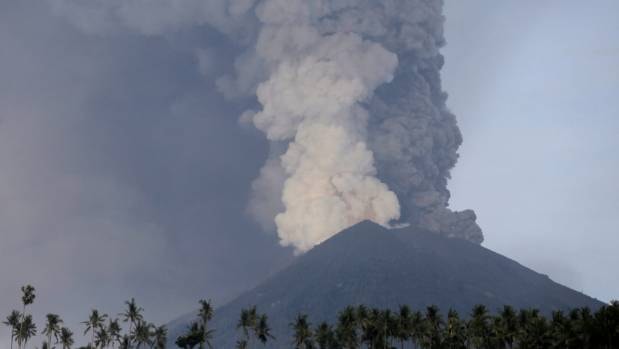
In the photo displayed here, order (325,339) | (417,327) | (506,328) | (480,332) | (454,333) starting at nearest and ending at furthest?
(506,328)
(480,332)
(454,333)
(417,327)
(325,339)

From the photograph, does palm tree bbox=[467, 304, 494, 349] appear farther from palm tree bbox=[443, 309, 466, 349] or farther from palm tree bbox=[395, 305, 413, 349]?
palm tree bbox=[395, 305, 413, 349]

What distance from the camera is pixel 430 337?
122625 mm

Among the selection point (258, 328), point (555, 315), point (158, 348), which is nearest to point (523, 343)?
point (555, 315)

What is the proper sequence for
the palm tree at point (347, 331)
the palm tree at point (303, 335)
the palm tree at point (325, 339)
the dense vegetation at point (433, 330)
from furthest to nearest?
1. the palm tree at point (303, 335)
2. the palm tree at point (325, 339)
3. the palm tree at point (347, 331)
4. the dense vegetation at point (433, 330)

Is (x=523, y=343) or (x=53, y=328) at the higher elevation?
(x=53, y=328)

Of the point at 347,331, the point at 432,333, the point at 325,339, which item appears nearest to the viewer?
the point at 432,333

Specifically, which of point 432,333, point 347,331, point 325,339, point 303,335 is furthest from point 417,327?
point 303,335

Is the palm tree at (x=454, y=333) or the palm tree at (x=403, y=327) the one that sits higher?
the palm tree at (x=403, y=327)

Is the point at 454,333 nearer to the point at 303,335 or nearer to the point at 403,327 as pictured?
the point at 403,327

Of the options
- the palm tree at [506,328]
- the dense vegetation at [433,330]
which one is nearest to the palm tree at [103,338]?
the dense vegetation at [433,330]

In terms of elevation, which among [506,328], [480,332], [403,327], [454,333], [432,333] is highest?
[403,327]

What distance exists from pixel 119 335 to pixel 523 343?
233 ft

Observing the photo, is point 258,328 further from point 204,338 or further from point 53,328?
point 53,328

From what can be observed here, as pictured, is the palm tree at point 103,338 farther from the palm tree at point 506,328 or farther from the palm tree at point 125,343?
the palm tree at point 506,328
